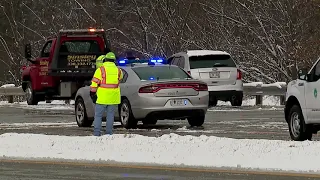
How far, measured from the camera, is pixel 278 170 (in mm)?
11906

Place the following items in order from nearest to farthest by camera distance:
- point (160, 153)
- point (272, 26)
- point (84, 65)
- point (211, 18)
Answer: point (160, 153), point (84, 65), point (272, 26), point (211, 18)

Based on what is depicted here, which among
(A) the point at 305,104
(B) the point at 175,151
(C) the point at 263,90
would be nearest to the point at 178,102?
(A) the point at 305,104

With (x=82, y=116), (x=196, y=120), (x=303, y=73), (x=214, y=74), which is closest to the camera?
(x=303, y=73)

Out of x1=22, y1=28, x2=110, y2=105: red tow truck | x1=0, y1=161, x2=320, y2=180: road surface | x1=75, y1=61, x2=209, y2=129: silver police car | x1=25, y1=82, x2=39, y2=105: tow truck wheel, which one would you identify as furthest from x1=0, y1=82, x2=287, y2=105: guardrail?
x1=0, y1=161, x2=320, y2=180: road surface

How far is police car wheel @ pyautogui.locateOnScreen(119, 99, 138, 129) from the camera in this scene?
19.2m

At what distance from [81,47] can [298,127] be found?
13.6m

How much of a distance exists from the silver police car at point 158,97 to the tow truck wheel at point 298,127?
3298 mm

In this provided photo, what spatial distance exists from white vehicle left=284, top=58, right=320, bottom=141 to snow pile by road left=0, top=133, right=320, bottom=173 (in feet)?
4.67

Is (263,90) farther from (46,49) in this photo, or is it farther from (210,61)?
(46,49)

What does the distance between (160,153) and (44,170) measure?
1.92 meters

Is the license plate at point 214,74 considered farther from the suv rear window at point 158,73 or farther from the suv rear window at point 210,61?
the suv rear window at point 158,73

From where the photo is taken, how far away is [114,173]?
11.9 metres

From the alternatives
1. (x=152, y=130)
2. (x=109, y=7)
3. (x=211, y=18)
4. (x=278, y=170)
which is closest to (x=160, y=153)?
(x=278, y=170)

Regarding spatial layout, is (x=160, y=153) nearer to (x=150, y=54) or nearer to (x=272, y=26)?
(x=272, y=26)
